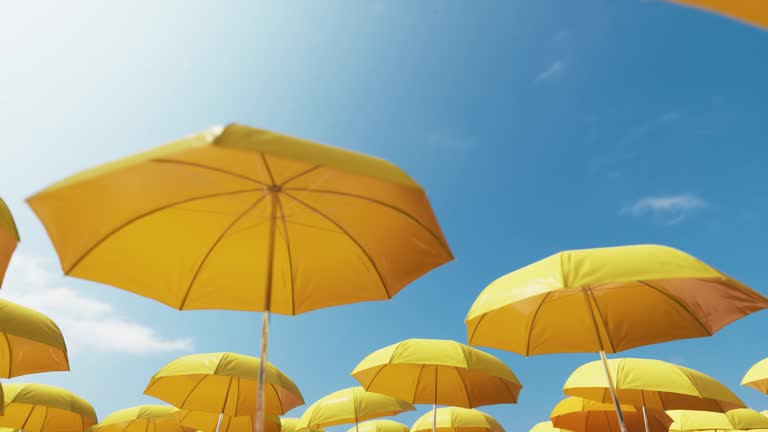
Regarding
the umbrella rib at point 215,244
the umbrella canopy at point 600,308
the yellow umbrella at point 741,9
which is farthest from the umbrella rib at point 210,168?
the yellow umbrella at point 741,9

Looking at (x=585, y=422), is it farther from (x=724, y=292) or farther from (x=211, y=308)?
(x=211, y=308)

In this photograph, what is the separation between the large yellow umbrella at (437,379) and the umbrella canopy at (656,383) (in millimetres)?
1237

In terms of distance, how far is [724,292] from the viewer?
5430 millimetres

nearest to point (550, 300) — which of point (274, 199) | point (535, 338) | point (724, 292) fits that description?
point (535, 338)

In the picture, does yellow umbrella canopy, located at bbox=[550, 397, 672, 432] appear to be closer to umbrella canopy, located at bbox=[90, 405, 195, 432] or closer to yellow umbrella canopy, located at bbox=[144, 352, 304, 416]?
yellow umbrella canopy, located at bbox=[144, 352, 304, 416]

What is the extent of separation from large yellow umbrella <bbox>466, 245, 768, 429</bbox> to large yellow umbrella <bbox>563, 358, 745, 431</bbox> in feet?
3.25

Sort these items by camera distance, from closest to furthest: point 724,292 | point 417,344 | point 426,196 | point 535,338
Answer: point 426,196 → point 724,292 → point 535,338 → point 417,344

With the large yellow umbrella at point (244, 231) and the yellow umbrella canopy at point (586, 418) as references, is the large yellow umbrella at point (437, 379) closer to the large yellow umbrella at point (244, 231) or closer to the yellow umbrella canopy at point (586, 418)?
the yellow umbrella canopy at point (586, 418)

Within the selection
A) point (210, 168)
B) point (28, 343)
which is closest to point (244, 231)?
point (210, 168)

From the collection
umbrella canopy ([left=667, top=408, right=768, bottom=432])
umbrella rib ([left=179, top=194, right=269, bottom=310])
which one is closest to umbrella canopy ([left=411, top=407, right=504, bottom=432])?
umbrella canopy ([left=667, top=408, right=768, bottom=432])

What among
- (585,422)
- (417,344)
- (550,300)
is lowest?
(585,422)

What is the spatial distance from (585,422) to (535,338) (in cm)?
628

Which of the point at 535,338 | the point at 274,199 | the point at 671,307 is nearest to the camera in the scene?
the point at 274,199

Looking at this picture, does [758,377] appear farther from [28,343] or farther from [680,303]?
[28,343]
